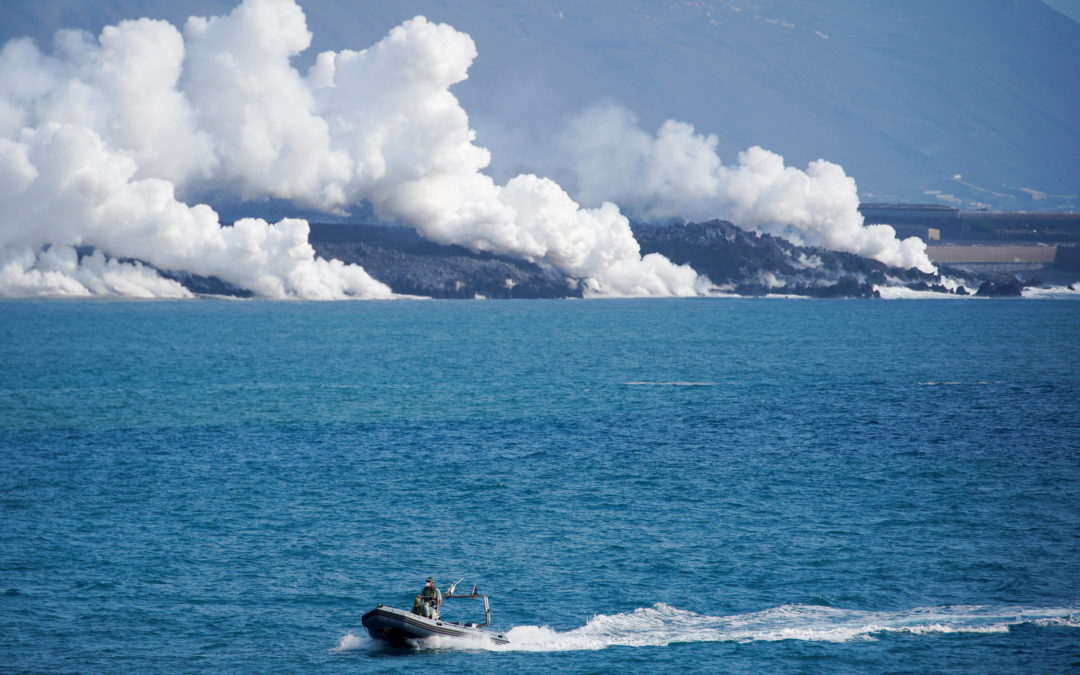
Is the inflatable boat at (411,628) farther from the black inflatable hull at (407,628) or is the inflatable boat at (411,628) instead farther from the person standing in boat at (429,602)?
the person standing in boat at (429,602)

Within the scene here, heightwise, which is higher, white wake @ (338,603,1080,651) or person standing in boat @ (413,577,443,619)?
person standing in boat @ (413,577,443,619)

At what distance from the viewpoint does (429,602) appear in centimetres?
4175

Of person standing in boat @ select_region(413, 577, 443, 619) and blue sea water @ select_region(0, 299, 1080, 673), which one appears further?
person standing in boat @ select_region(413, 577, 443, 619)

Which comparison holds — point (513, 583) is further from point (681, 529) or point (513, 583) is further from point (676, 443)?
point (676, 443)

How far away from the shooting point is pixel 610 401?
3834 inches

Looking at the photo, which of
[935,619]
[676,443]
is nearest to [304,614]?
[935,619]

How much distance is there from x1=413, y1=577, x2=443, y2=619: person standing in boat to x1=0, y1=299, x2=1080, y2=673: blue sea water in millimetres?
1248

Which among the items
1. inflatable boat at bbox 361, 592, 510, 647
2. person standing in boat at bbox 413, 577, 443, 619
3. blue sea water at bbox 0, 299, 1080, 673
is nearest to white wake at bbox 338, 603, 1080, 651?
blue sea water at bbox 0, 299, 1080, 673

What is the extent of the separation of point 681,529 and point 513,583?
10.4 meters

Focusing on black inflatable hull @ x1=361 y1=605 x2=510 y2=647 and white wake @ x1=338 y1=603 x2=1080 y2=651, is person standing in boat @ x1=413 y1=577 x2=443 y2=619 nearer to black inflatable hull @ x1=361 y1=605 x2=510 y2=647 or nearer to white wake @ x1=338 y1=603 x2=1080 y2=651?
black inflatable hull @ x1=361 y1=605 x2=510 y2=647

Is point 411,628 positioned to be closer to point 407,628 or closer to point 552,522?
point 407,628

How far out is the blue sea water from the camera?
40.9 metres

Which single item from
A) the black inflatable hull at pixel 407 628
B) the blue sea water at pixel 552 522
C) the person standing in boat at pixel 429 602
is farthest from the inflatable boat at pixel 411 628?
the blue sea water at pixel 552 522

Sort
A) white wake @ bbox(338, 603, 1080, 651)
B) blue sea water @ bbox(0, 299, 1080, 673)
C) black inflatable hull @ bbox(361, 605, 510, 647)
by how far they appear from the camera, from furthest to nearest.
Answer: white wake @ bbox(338, 603, 1080, 651)
blue sea water @ bbox(0, 299, 1080, 673)
black inflatable hull @ bbox(361, 605, 510, 647)
